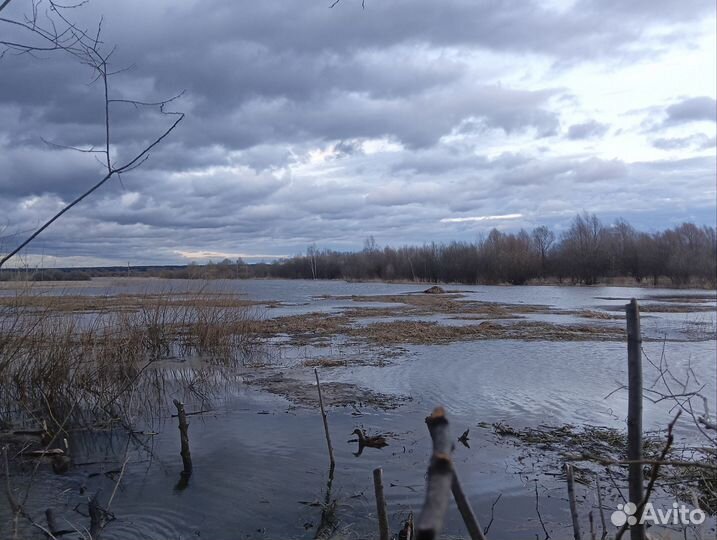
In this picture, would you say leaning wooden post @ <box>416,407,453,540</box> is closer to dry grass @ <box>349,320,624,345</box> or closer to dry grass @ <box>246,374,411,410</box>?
dry grass @ <box>246,374,411,410</box>

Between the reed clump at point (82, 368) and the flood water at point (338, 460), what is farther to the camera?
the reed clump at point (82, 368)

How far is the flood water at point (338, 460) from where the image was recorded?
5766 mm

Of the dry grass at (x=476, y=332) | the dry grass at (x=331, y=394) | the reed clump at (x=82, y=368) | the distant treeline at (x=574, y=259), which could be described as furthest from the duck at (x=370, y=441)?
the distant treeline at (x=574, y=259)

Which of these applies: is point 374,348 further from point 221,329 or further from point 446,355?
point 221,329

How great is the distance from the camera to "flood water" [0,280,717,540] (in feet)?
18.9

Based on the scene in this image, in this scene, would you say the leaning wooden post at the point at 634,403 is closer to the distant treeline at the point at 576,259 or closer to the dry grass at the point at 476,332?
the dry grass at the point at 476,332

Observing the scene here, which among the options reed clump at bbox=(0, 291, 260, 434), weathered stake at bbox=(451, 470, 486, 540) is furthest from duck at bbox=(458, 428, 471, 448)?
weathered stake at bbox=(451, 470, 486, 540)

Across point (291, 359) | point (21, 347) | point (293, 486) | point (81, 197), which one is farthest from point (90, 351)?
point (81, 197)

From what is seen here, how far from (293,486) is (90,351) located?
5.48 meters

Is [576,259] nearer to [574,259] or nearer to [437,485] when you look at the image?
[574,259]

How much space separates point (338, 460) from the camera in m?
7.50

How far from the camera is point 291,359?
53.3 ft

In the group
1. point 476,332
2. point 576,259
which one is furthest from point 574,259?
point 476,332

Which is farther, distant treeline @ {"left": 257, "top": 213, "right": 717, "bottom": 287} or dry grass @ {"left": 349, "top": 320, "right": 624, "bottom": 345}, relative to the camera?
distant treeline @ {"left": 257, "top": 213, "right": 717, "bottom": 287}
